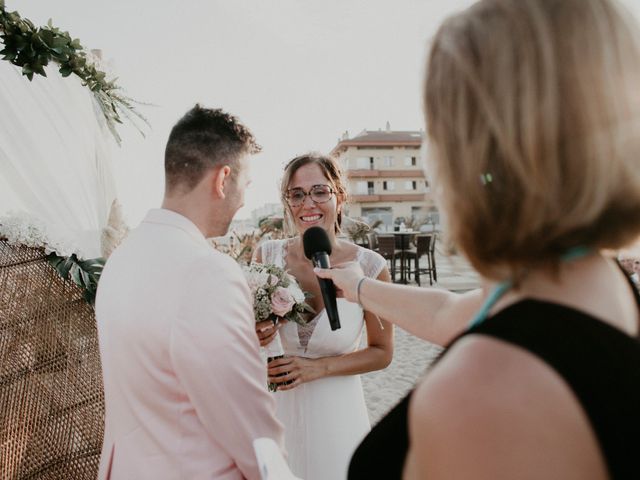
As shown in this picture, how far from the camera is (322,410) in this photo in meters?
2.64

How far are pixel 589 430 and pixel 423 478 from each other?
0.25 metres

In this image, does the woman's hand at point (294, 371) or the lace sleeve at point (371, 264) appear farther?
the lace sleeve at point (371, 264)

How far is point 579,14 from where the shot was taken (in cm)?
67

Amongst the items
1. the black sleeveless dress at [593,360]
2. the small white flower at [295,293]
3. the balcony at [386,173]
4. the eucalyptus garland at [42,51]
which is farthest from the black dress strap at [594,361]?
the balcony at [386,173]

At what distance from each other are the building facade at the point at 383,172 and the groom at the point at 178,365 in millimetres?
50748

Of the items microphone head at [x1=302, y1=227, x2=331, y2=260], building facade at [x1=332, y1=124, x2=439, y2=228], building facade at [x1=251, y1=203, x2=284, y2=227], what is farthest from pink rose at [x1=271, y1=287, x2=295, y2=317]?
building facade at [x1=332, y1=124, x2=439, y2=228]

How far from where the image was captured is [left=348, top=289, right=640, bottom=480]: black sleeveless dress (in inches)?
22.6

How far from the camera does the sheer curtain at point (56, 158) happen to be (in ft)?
7.92

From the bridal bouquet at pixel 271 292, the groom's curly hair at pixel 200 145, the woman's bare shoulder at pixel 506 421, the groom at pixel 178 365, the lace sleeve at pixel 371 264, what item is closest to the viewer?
the woman's bare shoulder at pixel 506 421

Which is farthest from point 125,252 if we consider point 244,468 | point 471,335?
point 471,335

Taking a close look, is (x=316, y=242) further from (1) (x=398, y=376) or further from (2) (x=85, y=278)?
(1) (x=398, y=376)

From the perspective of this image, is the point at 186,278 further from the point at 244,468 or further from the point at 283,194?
the point at 283,194

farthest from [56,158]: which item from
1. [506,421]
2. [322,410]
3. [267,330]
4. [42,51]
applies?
[506,421]

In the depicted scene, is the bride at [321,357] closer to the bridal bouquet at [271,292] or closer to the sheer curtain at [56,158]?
the bridal bouquet at [271,292]
